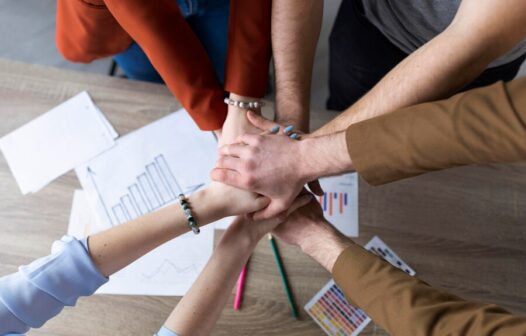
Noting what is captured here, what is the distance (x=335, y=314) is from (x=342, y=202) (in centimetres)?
24

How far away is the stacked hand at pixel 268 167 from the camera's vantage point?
870 mm

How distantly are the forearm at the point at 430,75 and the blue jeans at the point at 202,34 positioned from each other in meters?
0.50

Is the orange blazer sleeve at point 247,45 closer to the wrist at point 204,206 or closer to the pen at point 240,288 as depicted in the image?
the wrist at point 204,206

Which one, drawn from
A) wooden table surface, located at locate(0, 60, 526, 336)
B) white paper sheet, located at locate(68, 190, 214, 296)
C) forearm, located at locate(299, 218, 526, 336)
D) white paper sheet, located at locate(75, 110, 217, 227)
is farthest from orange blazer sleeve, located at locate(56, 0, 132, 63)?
forearm, located at locate(299, 218, 526, 336)

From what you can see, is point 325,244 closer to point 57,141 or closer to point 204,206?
point 204,206

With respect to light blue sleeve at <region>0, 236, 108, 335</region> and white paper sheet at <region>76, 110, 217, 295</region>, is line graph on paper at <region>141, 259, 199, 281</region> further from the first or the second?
light blue sleeve at <region>0, 236, 108, 335</region>

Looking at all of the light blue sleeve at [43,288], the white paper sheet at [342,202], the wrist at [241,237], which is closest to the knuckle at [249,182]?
the wrist at [241,237]

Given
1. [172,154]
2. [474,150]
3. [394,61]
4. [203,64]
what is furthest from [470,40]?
[172,154]

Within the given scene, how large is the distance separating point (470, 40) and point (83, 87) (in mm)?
832

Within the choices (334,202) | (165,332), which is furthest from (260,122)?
(165,332)

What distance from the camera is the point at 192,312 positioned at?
83 cm

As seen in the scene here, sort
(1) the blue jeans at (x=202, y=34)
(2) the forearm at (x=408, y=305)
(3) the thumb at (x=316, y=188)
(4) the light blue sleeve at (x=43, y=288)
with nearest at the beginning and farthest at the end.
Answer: (2) the forearm at (x=408, y=305), (4) the light blue sleeve at (x=43, y=288), (3) the thumb at (x=316, y=188), (1) the blue jeans at (x=202, y=34)

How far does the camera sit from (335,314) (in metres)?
0.92

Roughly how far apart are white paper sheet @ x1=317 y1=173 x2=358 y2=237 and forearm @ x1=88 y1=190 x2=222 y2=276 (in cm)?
25
